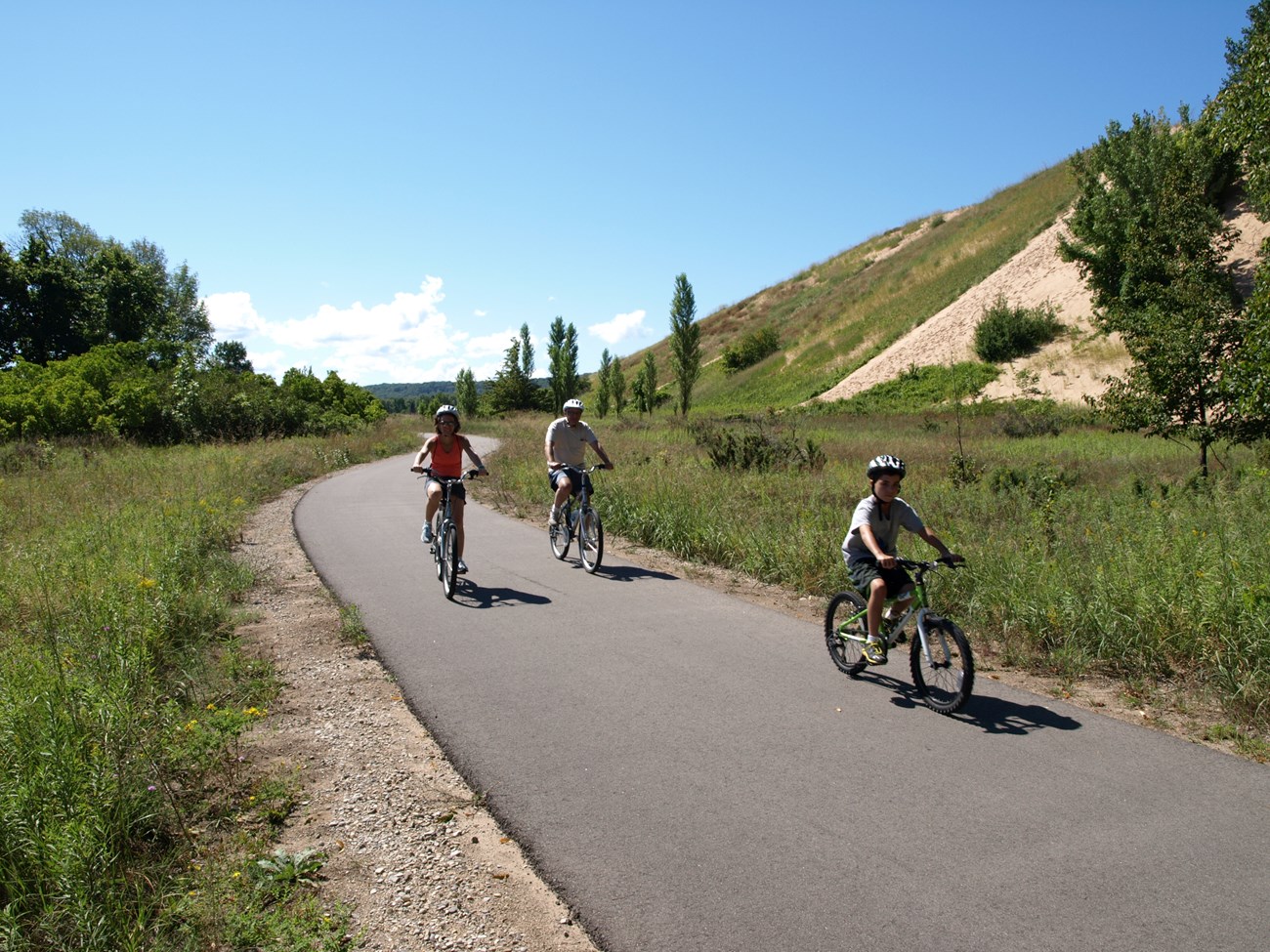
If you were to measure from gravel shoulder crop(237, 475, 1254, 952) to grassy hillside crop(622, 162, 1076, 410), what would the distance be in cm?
4981

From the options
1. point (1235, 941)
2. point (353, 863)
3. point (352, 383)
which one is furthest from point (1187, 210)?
point (352, 383)

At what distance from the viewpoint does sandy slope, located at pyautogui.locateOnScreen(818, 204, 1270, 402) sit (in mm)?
39969

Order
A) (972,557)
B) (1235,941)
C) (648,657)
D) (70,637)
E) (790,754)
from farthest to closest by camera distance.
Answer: (972,557), (648,657), (70,637), (790,754), (1235,941)

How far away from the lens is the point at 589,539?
1034 centimetres

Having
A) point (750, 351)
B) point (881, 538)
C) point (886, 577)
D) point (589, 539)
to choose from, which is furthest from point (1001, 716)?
point (750, 351)

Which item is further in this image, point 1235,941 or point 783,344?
point 783,344

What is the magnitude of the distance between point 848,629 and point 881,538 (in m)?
0.73

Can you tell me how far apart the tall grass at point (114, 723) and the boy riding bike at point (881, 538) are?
4.06 metres

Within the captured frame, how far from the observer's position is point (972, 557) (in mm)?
7941

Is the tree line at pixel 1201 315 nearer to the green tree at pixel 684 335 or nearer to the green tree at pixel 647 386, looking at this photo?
the green tree at pixel 684 335

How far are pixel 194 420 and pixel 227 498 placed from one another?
19.7m

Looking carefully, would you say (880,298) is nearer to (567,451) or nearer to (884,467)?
(567,451)

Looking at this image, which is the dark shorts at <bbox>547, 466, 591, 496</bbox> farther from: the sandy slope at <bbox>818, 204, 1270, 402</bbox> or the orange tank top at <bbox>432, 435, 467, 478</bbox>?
the sandy slope at <bbox>818, 204, 1270, 402</bbox>

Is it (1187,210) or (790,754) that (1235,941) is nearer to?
(790,754)
